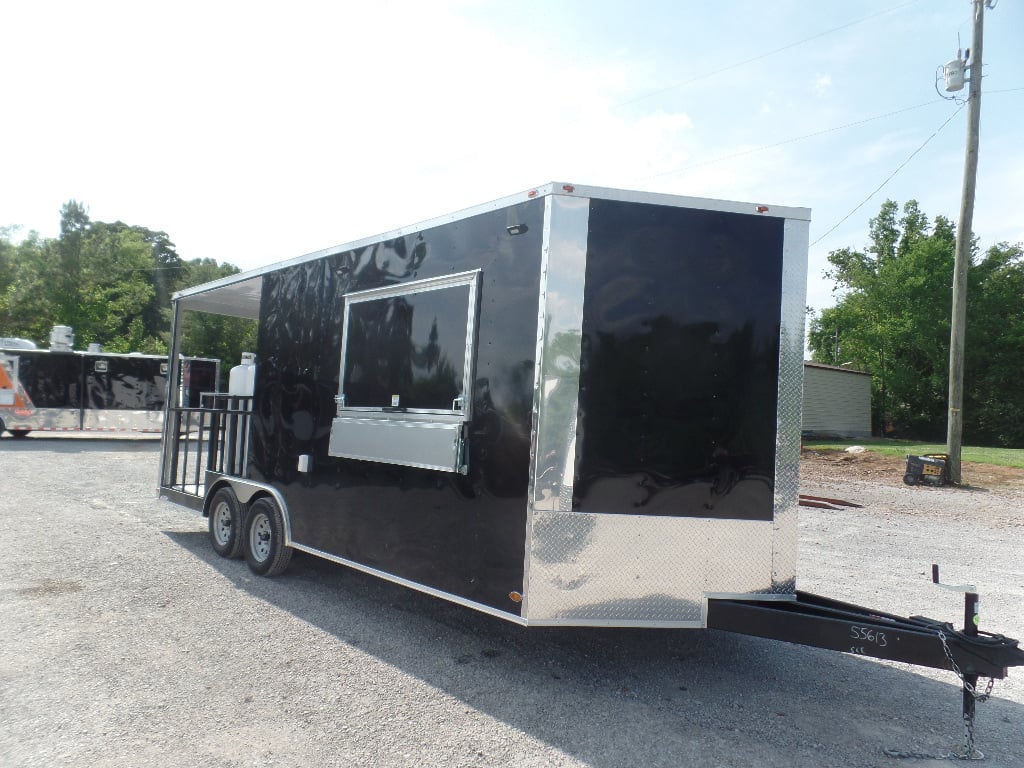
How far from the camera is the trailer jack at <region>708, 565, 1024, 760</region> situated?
3080 mm

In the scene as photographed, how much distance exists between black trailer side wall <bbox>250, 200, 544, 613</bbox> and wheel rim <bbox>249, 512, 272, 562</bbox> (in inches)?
14.9

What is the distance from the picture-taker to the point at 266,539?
592 cm

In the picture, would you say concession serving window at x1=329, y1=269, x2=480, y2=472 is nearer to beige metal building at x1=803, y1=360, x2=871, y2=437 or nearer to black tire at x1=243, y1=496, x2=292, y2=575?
black tire at x1=243, y1=496, x2=292, y2=575

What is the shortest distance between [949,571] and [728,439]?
197 inches

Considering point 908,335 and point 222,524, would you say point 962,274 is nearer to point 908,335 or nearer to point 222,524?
point 222,524

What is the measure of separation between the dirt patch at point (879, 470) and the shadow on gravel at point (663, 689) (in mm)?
10163

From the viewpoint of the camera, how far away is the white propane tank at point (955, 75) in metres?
14.0

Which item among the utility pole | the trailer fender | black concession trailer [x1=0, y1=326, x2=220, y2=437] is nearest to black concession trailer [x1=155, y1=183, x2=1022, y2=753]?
the trailer fender

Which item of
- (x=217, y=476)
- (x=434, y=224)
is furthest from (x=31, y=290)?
(x=434, y=224)

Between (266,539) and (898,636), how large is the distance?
473 cm

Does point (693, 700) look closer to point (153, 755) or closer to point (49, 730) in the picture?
point (153, 755)

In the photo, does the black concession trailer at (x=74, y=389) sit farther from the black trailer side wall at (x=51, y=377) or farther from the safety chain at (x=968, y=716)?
the safety chain at (x=968, y=716)

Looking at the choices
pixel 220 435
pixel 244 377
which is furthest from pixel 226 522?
pixel 244 377

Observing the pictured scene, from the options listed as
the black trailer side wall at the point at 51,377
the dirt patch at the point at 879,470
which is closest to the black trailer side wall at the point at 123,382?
the black trailer side wall at the point at 51,377
